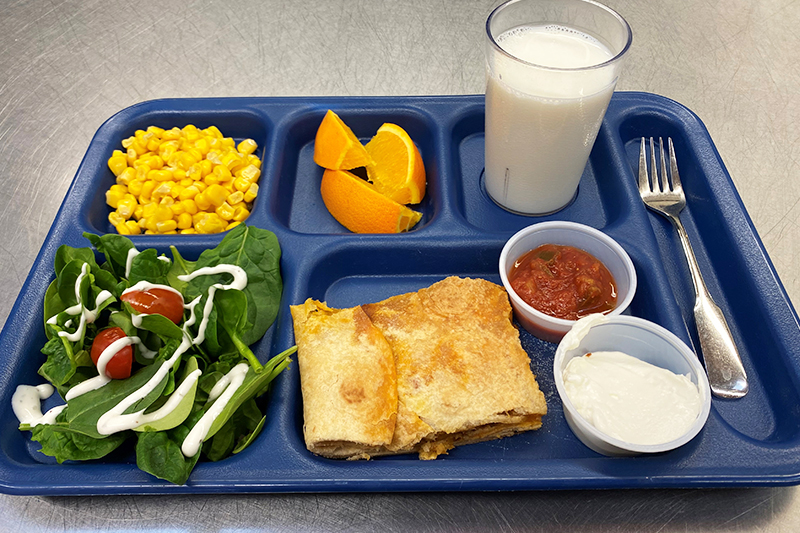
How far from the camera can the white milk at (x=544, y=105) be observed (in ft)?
6.04

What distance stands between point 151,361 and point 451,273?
1246 millimetres

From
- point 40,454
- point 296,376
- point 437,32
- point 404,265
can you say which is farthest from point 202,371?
point 437,32

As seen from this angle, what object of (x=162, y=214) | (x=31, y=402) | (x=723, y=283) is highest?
(x=162, y=214)

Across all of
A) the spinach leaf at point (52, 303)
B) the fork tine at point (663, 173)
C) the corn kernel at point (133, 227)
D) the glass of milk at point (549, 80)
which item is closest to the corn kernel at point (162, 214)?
the corn kernel at point (133, 227)

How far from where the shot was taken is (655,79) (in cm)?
324

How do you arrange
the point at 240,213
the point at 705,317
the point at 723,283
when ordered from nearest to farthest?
the point at 705,317
the point at 723,283
the point at 240,213

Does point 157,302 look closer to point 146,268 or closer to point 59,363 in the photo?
point 146,268

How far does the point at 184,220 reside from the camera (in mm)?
2398

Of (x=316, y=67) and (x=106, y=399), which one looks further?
(x=316, y=67)

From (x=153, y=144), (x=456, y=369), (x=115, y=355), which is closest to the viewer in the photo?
(x=115, y=355)

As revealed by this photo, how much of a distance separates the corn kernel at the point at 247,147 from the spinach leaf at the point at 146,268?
0.90 m

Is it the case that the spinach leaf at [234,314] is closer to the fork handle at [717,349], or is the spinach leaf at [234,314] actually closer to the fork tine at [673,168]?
the fork handle at [717,349]

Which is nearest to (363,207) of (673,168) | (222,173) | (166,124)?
(222,173)

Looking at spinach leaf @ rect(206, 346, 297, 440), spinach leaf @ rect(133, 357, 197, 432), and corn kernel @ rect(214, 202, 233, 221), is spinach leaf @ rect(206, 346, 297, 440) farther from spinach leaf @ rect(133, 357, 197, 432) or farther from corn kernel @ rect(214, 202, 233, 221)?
corn kernel @ rect(214, 202, 233, 221)
